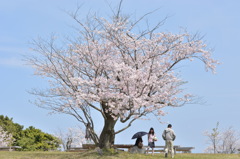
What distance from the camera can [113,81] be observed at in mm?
18625

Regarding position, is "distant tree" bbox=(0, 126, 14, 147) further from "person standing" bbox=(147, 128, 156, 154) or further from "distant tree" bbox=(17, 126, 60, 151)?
"person standing" bbox=(147, 128, 156, 154)

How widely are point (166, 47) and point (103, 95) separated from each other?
4874 millimetres

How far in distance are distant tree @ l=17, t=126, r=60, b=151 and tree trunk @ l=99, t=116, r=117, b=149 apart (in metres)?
16.2

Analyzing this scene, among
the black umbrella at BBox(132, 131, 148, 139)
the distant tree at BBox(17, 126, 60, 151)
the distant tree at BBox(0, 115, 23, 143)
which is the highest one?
the distant tree at BBox(0, 115, 23, 143)

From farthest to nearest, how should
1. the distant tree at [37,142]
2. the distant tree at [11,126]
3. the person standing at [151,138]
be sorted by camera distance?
the distant tree at [11,126]
the distant tree at [37,142]
the person standing at [151,138]

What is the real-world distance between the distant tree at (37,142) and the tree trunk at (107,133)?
16178 mm

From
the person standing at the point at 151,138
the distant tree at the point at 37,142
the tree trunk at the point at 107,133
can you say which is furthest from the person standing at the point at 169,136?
the distant tree at the point at 37,142

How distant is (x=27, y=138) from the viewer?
3553 cm

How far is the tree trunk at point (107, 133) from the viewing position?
20.5 meters

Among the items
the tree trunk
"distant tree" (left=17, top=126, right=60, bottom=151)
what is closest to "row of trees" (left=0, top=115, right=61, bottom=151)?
"distant tree" (left=17, top=126, right=60, bottom=151)

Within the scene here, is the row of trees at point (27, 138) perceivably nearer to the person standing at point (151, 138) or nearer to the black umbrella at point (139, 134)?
the black umbrella at point (139, 134)

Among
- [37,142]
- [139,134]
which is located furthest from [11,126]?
[139,134]

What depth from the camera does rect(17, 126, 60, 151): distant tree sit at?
34.7m

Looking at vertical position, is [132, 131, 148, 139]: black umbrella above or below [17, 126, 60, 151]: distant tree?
above
